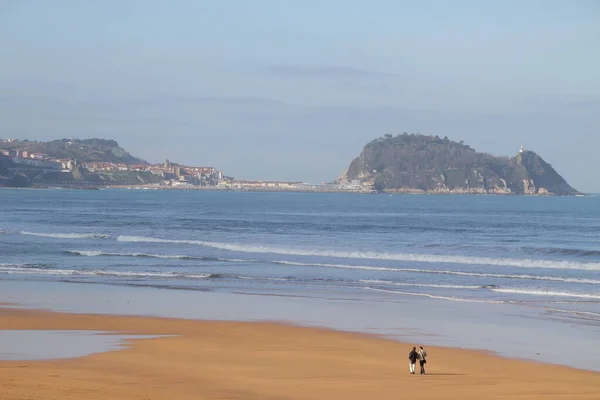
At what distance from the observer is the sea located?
23.9 metres

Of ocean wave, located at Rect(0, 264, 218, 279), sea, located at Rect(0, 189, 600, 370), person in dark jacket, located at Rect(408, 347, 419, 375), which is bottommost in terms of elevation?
ocean wave, located at Rect(0, 264, 218, 279)

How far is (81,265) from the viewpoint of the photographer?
4022 centimetres

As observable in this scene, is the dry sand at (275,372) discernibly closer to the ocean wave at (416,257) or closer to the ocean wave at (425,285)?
the ocean wave at (425,285)

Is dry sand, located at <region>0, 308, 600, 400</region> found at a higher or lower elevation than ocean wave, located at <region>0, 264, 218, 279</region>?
higher

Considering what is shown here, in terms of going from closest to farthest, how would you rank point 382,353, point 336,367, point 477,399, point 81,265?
point 477,399 → point 336,367 → point 382,353 → point 81,265

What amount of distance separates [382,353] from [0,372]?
8617 millimetres

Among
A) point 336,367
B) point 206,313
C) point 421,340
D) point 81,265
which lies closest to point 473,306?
point 421,340

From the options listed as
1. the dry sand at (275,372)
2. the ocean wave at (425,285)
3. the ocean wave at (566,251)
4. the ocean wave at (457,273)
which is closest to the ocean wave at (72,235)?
the ocean wave at (457,273)

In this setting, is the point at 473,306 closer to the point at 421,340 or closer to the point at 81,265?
the point at 421,340

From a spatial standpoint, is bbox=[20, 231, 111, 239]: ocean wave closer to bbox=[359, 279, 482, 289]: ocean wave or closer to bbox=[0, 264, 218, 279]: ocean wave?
bbox=[0, 264, 218, 279]: ocean wave

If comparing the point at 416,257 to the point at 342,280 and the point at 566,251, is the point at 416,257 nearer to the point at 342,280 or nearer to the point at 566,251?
the point at 566,251

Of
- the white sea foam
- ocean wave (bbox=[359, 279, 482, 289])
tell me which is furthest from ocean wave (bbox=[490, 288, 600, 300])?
the white sea foam

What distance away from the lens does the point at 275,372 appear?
56.5ft

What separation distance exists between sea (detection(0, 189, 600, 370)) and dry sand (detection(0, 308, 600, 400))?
1821 mm
